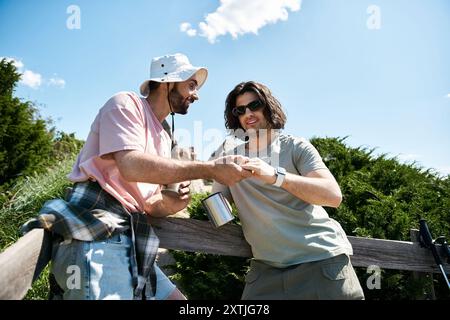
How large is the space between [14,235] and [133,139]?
16.9 feet

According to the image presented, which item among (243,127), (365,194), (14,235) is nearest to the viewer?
(243,127)

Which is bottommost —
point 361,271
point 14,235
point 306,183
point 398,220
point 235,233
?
point 14,235

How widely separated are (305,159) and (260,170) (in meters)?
0.49

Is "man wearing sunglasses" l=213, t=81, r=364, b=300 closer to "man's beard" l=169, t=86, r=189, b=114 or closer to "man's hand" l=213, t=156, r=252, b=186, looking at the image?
"man's hand" l=213, t=156, r=252, b=186

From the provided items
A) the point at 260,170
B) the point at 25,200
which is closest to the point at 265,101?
the point at 260,170

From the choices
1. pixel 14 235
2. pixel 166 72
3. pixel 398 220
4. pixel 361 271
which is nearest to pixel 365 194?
pixel 398 220

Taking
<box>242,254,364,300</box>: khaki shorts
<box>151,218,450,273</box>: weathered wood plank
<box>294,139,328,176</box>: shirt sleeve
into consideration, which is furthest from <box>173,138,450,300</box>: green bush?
<box>294,139,328,176</box>: shirt sleeve

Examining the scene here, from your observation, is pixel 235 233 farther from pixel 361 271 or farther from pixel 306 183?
pixel 361 271

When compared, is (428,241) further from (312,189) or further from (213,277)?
(213,277)

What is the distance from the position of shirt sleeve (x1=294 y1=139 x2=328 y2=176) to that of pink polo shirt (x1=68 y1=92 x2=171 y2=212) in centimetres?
105

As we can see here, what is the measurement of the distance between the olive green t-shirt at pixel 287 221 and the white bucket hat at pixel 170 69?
868 mm

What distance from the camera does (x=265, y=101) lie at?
9.84 ft

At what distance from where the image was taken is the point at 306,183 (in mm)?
2359
